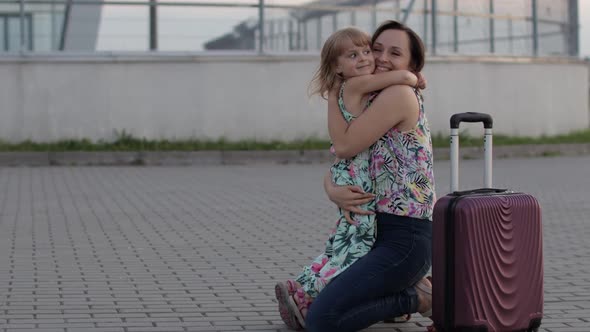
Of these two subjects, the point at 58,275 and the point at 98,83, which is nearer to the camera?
the point at 58,275

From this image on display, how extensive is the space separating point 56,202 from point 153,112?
675cm

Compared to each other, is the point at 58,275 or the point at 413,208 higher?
the point at 413,208

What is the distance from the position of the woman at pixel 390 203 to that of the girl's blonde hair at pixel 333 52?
0.11 metres

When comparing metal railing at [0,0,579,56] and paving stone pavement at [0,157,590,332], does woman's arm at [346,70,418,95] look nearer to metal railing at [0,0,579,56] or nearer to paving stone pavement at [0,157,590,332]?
paving stone pavement at [0,157,590,332]

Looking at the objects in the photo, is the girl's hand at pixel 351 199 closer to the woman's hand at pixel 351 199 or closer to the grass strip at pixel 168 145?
the woman's hand at pixel 351 199

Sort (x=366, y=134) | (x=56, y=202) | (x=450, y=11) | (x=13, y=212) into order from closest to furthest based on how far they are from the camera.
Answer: (x=366, y=134) < (x=13, y=212) < (x=56, y=202) < (x=450, y=11)

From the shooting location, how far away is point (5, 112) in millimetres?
17438

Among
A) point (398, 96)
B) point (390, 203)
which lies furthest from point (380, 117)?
point (390, 203)

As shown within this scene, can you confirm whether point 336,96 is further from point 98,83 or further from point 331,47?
point 98,83

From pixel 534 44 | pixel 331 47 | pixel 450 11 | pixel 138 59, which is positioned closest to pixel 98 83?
pixel 138 59

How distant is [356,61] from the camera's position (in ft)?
16.6

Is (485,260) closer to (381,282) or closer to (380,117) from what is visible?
(381,282)

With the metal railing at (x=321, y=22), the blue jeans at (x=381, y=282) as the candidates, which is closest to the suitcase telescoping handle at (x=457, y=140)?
the blue jeans at (x=381, y=282)

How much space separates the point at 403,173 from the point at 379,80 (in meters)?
0.42
